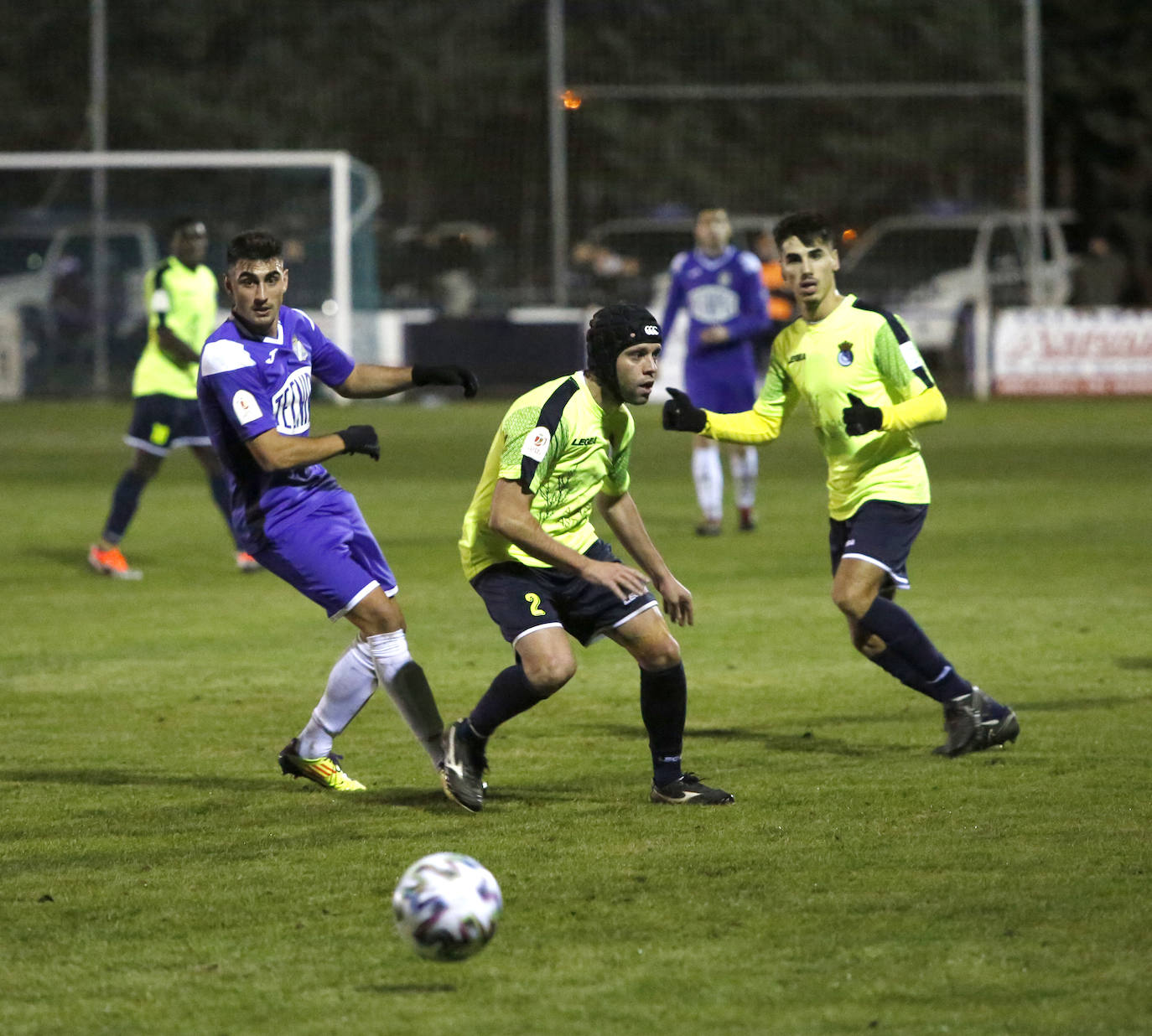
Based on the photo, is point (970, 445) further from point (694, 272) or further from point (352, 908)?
point (352, 908)

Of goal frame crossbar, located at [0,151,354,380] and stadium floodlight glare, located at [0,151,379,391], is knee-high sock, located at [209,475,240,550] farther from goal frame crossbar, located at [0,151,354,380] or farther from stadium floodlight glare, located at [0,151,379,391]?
goal frame crossbar, located at [0,151,354,380]

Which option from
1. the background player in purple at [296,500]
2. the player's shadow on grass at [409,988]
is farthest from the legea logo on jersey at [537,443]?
the player's shadow on grass at [409,988]

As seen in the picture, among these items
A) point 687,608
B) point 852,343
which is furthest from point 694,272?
point 687,608

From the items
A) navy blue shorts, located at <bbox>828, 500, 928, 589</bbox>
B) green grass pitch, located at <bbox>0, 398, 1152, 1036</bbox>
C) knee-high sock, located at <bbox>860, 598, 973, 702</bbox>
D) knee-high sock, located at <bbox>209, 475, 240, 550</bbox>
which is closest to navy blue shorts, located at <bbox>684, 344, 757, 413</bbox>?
green grass pitch, located at <bbox>0, 398, 1152, 1036</bbox>

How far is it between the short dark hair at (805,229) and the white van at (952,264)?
23.6 m

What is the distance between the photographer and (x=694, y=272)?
14336 mm

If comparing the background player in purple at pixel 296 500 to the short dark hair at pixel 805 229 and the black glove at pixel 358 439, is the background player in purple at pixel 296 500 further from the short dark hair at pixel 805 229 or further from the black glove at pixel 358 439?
the short dark hair at pixel 805 229

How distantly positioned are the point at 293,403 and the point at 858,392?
7.01ft

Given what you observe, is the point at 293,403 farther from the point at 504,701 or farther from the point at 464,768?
the point at 464,768

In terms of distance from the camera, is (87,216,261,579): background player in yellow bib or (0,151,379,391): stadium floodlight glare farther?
(0,151,379,391): stadium floodlight glare

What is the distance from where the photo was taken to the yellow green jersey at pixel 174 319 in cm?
1242

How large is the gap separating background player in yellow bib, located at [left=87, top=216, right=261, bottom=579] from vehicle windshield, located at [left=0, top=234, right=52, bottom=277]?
17474 millimetres

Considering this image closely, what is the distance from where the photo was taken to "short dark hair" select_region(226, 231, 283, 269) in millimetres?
6422

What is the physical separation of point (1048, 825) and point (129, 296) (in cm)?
2472
